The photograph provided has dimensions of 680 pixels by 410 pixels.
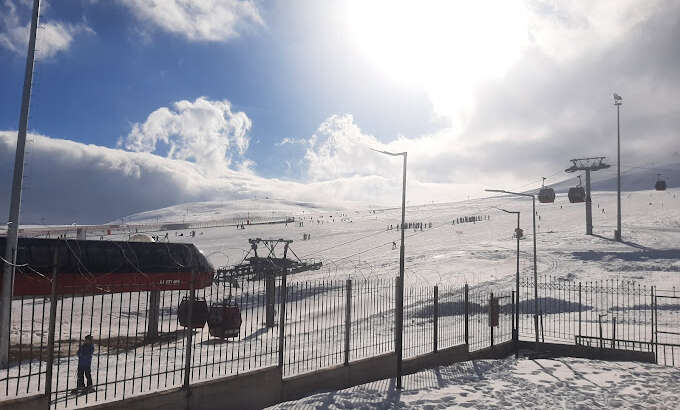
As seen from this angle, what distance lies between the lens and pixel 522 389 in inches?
509

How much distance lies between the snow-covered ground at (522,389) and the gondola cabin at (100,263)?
8916mm

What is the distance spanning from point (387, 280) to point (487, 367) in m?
24.4

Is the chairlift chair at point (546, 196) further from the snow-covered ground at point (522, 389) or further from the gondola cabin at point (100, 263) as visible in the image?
the gondola cabin at point (100, 263)

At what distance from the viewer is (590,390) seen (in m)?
13.0

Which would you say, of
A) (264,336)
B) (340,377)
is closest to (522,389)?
(340,377)

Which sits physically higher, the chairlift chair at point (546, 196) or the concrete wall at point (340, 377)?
the chairlift chair at point (546, 196)

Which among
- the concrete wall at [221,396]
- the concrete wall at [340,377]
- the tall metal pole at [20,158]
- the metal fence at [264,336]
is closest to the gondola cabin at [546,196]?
the metal fence at [264,336]

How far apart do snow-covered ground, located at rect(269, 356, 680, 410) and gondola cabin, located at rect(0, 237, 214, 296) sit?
892 centimetres

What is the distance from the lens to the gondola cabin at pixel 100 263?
20.0 meters

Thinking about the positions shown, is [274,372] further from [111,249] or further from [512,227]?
[512,227]

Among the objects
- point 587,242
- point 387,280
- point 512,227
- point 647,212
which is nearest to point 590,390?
point 387,280

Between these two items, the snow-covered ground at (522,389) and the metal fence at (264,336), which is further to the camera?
the metal fence at (264,336)

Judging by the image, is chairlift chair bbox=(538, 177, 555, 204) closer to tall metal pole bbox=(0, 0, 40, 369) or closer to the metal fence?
the metal fence

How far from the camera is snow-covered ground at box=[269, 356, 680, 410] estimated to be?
11445 mm
